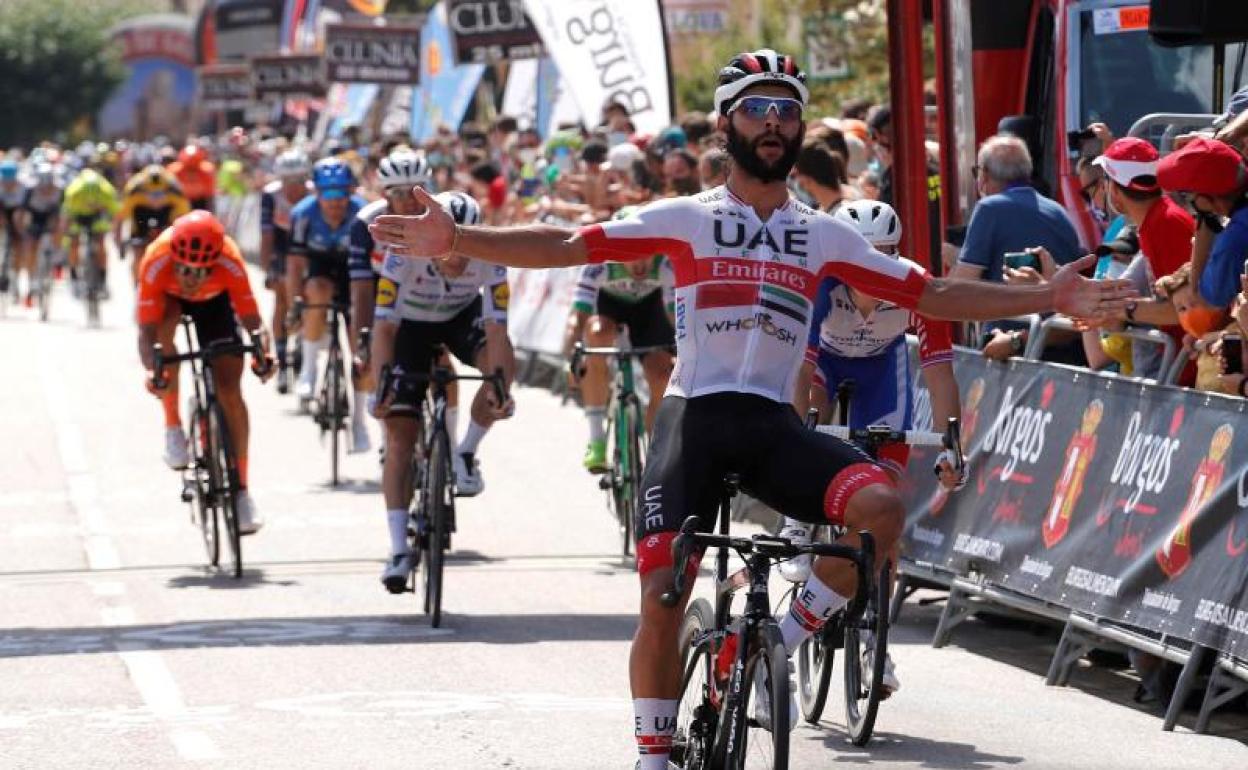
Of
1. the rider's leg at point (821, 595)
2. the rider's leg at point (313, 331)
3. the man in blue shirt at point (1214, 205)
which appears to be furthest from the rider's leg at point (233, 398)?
the rider's leg at point (821, 595)

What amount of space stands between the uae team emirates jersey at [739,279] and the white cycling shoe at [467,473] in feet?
16.6

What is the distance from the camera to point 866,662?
911 cm

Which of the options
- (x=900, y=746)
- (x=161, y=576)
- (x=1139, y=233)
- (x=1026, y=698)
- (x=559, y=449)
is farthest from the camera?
(x=559, y=449)

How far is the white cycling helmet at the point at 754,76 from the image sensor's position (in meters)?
7.32

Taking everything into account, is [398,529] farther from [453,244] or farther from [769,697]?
[769,697]

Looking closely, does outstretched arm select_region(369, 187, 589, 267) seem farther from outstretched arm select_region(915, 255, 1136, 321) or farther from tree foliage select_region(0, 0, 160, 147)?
tree foliage select_region(0, 0, 160, 147)

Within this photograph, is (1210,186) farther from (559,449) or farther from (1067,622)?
(559,449)

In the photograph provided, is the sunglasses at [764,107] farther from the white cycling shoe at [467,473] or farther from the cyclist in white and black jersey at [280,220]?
the cyclist in white and black jersey at [280,220]

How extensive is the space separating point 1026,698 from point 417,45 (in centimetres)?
3430

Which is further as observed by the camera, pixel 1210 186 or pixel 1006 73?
pixel 1006 73

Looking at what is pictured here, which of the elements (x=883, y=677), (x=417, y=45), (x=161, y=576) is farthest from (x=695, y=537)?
(x=417, y=45)

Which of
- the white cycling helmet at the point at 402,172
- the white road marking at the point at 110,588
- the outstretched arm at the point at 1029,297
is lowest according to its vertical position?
the white road marking at the point at 110,588

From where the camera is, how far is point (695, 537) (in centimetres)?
686

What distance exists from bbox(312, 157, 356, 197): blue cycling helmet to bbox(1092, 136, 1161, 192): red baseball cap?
8.53 meters
